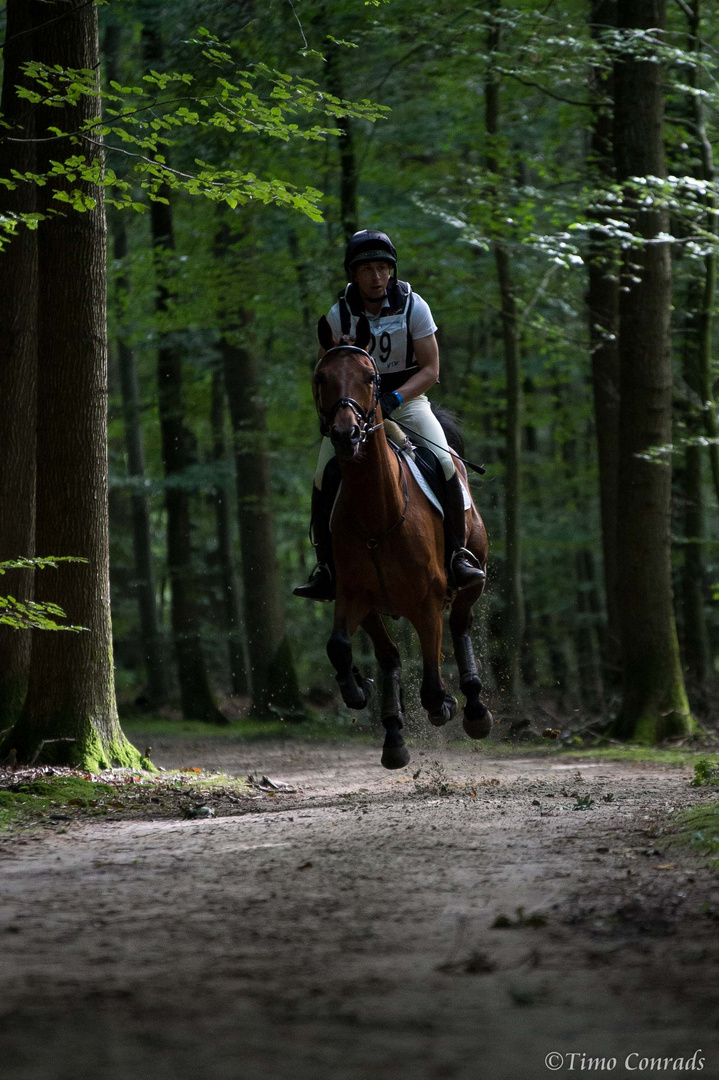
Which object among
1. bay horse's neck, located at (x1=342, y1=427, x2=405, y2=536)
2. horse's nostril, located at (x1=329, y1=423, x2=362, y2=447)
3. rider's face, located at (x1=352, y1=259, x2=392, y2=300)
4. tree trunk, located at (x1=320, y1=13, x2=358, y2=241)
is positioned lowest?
bay horse's neck, located at (x1=342, y1=427, x2=405, y2=536)

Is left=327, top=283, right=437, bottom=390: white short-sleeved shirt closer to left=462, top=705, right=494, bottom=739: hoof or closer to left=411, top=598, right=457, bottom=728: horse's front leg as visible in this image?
left=411, top=598, right=457, bottom=728: horse's front leg

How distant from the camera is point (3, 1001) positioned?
3705mm

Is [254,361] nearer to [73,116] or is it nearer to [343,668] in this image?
[73,116]

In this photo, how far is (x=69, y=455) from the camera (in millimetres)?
9758

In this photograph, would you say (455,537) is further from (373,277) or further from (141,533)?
(141,533)

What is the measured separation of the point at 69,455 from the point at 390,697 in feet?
11.4

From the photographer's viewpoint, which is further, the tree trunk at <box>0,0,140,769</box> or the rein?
the tree trunk at <box>0,0,140,769</box>

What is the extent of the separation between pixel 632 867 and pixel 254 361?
1576 centimetres

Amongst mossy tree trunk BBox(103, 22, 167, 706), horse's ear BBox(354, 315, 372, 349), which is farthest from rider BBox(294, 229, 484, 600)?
mossy tree trunk BBox(103, 22, 167, 706)

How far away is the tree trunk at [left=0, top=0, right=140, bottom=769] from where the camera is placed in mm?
9695

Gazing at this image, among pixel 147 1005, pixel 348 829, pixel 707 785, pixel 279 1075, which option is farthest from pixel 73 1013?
pixel 707 785

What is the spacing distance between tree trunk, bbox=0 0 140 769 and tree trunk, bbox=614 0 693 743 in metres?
6.50

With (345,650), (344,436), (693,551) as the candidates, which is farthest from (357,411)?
(693,551)

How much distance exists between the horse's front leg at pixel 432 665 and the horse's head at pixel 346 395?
5.48 ft
